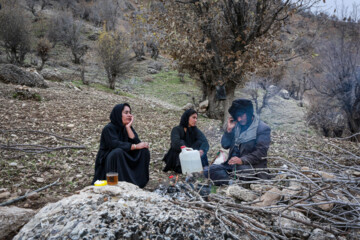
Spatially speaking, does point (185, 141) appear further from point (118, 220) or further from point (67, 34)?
point (67, 34)

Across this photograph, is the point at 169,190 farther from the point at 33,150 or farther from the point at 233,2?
the point at 233,2

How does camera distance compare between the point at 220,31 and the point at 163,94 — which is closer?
the point at 220,31

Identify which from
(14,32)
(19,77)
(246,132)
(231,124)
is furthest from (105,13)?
(246,132)

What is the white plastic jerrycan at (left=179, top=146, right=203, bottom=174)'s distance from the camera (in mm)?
4012

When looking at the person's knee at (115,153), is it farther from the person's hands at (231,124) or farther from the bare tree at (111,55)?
the bare tree at (111,55)

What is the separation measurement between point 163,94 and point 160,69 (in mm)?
8080

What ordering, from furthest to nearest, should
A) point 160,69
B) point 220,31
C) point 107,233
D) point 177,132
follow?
point 160,69 → point 220,31 → point 177,132 → point 107,233

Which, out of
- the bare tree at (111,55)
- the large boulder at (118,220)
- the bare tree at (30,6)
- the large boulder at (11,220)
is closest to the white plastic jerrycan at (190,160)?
the large boulder at (118,220)

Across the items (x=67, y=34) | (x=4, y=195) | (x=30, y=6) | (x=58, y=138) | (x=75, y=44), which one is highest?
(x=30, y=6)

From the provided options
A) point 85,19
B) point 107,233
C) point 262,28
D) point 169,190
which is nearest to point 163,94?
point 262,28

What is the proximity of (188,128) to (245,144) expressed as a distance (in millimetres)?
1241

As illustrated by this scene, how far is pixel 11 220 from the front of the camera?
1.95 metres

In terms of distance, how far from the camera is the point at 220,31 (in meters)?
7.86

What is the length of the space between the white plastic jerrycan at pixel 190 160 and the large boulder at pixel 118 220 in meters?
1.88
